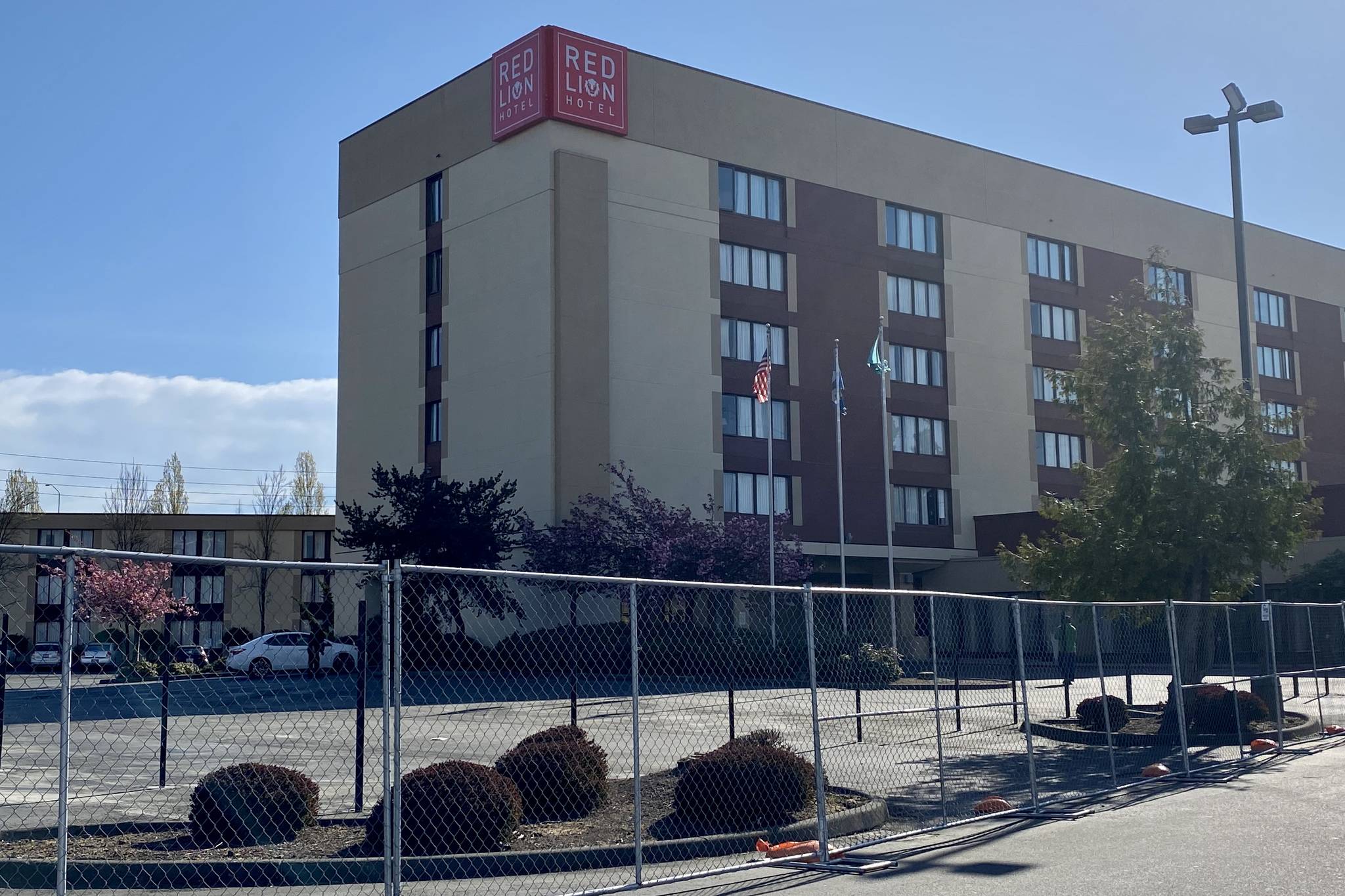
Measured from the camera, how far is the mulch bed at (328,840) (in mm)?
9828

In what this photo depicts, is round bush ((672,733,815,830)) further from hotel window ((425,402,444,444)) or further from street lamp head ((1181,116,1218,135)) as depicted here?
hotel window ((425,402,444,444))

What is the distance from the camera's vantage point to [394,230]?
171ft

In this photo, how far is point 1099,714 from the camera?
62.2ft

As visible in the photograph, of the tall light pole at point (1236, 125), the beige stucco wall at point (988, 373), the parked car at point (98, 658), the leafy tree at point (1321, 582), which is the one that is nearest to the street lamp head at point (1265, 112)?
the tall light pole at point (1236, 125)

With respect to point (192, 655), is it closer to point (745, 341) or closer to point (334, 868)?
point (334, 868)

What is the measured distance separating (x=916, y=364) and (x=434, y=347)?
1927 cm

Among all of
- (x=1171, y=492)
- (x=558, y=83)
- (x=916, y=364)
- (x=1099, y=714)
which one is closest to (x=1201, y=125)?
(x=1171, y=492)

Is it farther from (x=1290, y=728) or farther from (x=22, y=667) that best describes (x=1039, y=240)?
(x=22, y=667)

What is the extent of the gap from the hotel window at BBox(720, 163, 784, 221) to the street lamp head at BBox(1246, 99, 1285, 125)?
91.0 ft

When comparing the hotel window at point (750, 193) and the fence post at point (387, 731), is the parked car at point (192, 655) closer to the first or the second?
the fence post at point (387, 731)

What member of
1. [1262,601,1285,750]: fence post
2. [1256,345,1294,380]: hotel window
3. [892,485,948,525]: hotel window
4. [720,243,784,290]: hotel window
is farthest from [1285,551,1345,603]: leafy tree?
[1262,601,1285,750]: fence post

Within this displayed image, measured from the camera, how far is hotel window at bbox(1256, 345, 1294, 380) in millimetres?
66375

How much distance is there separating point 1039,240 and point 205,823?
175 feet

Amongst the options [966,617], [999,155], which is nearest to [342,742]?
[966,617]
